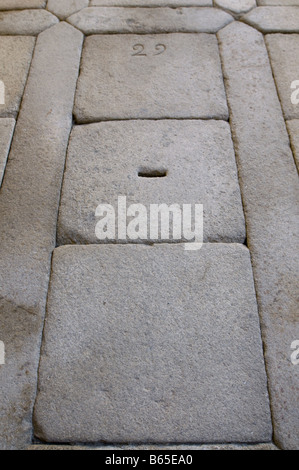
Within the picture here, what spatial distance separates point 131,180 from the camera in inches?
74.2

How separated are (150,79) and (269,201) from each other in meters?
1.02

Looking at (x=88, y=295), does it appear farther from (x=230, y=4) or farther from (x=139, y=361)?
(x=230, y=4)

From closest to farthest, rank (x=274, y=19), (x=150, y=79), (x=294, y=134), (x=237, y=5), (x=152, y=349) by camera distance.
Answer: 1. (x=152, y=349)
2. (x=294, y=134)
3. (x=150, y=79)
4. (x=274, y=19)
5. (x=237, y=5)

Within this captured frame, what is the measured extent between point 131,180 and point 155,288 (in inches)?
22.0

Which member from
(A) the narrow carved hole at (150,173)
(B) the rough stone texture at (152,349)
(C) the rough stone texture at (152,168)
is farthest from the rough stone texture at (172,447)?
(A) the narrow carved hole at (150,173)

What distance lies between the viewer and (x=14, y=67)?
2400 millimetres

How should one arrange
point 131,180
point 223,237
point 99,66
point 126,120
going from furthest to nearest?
→ point 99,66 → point 126,120 → point 131,180 → point 223,237

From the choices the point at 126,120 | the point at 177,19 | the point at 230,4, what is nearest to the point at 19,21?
the point at 177,19

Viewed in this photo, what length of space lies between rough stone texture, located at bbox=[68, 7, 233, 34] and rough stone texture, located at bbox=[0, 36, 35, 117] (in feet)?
1.24

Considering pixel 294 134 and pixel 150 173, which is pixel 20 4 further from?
pixel 294 134

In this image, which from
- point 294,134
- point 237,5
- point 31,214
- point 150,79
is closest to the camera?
point 31,214

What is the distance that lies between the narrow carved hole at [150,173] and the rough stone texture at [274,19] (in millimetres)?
1352

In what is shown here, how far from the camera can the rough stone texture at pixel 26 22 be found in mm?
2619

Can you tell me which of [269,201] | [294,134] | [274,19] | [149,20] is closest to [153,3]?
[149,20]
